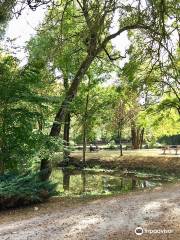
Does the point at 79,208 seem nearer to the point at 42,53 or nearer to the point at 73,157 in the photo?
the point at 42,53

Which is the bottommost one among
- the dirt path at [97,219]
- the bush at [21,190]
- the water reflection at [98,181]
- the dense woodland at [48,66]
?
the water reflection at [98,181]

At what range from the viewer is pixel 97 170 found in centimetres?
2966

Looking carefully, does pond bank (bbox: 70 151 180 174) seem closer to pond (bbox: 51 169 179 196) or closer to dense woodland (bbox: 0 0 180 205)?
pond (bbox: 51 169 179 196)

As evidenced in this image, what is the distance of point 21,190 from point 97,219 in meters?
3.00

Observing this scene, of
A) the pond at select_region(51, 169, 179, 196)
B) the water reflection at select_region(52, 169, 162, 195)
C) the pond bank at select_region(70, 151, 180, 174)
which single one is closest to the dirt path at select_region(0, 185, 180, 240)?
the water reflection at select_region(52, 169, 162, 195)

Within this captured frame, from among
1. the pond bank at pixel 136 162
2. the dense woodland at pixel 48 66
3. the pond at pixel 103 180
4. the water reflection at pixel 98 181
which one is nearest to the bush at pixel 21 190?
the dense woodland at pixel 48 66

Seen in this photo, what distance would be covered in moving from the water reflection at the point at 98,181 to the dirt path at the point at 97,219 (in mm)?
8009

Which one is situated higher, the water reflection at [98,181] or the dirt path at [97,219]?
the dirt path at [97,219]

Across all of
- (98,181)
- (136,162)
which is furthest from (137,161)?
(98,181)

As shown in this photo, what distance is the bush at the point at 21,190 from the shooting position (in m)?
10.5

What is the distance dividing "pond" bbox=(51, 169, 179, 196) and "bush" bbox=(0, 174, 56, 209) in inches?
284

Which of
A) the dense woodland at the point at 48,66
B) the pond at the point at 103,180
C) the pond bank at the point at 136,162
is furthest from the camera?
the pond bank at the point at 136,162

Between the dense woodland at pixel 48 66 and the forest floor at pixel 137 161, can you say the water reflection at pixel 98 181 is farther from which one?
the dense woodland at pixel 48 66

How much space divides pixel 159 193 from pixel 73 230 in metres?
5.04
